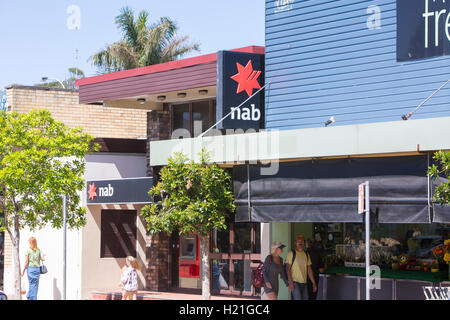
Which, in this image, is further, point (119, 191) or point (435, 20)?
point (119, 191)

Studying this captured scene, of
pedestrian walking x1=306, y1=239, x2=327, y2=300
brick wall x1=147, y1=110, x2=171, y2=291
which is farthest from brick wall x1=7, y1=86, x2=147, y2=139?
pedestrian walking x1=306, y1=239, x2=327, y2=300

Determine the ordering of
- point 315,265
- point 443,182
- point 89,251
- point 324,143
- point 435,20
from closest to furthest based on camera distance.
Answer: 1. point 443,182
2. point 324,143
3. point 435,20
4. point 315,265
5. point 89,251

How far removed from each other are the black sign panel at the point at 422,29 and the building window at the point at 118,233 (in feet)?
33.9

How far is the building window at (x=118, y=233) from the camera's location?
76.3ft

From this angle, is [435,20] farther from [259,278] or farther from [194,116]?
[194,116]

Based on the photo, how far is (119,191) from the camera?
22297mm

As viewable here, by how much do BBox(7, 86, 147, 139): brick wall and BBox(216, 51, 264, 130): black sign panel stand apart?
11966 millimetres

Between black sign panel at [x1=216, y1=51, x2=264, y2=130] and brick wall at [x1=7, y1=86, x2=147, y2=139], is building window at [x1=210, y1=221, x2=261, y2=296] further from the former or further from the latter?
brick wall at [x1=7, y1=86, x2=147, y2=139]

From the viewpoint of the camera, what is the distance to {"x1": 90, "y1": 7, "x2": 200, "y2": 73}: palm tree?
4316cm

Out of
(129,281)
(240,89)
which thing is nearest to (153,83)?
(240,89)

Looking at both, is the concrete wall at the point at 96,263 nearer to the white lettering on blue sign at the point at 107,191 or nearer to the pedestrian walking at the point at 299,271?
the white lettering on blue sign at the point at 107,191

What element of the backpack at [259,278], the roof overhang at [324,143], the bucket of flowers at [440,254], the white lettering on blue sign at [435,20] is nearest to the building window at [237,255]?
the backpack at [259,278]

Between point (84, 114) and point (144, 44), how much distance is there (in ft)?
45.4
